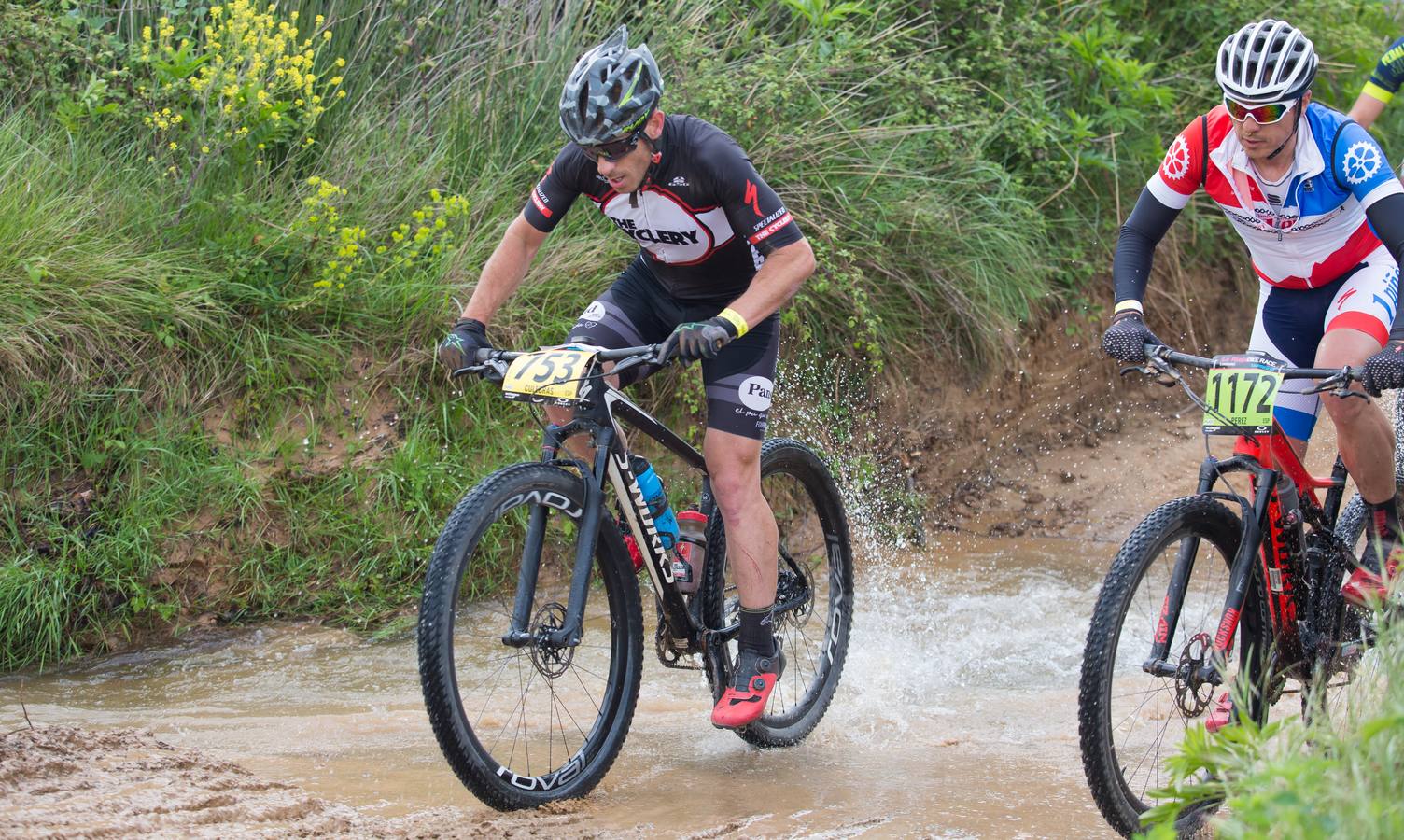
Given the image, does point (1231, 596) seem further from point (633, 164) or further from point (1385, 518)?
point (633, 164)

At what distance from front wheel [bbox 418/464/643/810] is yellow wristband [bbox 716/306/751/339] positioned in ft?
2.17

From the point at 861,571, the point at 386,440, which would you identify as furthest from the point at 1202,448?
the point at 386,440

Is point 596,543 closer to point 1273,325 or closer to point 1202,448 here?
point 1273,325

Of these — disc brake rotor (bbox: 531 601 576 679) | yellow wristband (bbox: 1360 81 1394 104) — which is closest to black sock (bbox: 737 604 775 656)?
disc brake rotor (bbox: 531 601 576 679)

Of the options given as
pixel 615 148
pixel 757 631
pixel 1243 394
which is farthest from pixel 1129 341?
pixel 615 148

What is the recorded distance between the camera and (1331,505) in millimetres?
4562

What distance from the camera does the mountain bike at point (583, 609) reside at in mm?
3773

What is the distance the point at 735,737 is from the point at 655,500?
1087 mm

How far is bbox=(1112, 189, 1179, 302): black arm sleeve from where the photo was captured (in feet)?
15.0

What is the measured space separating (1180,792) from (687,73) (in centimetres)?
598

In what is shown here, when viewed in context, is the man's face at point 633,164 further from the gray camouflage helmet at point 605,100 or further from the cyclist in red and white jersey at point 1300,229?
the cyclist in red and white jersey at point 1300,229

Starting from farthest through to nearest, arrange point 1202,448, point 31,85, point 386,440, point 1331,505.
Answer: point 1202,448, point 31,85, point 386,440, point 1331,505

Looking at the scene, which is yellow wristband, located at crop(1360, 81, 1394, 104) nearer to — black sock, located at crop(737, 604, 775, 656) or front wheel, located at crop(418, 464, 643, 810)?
black sock, located at crop(737, 604, 775, 656)

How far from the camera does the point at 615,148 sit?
4.14 m
